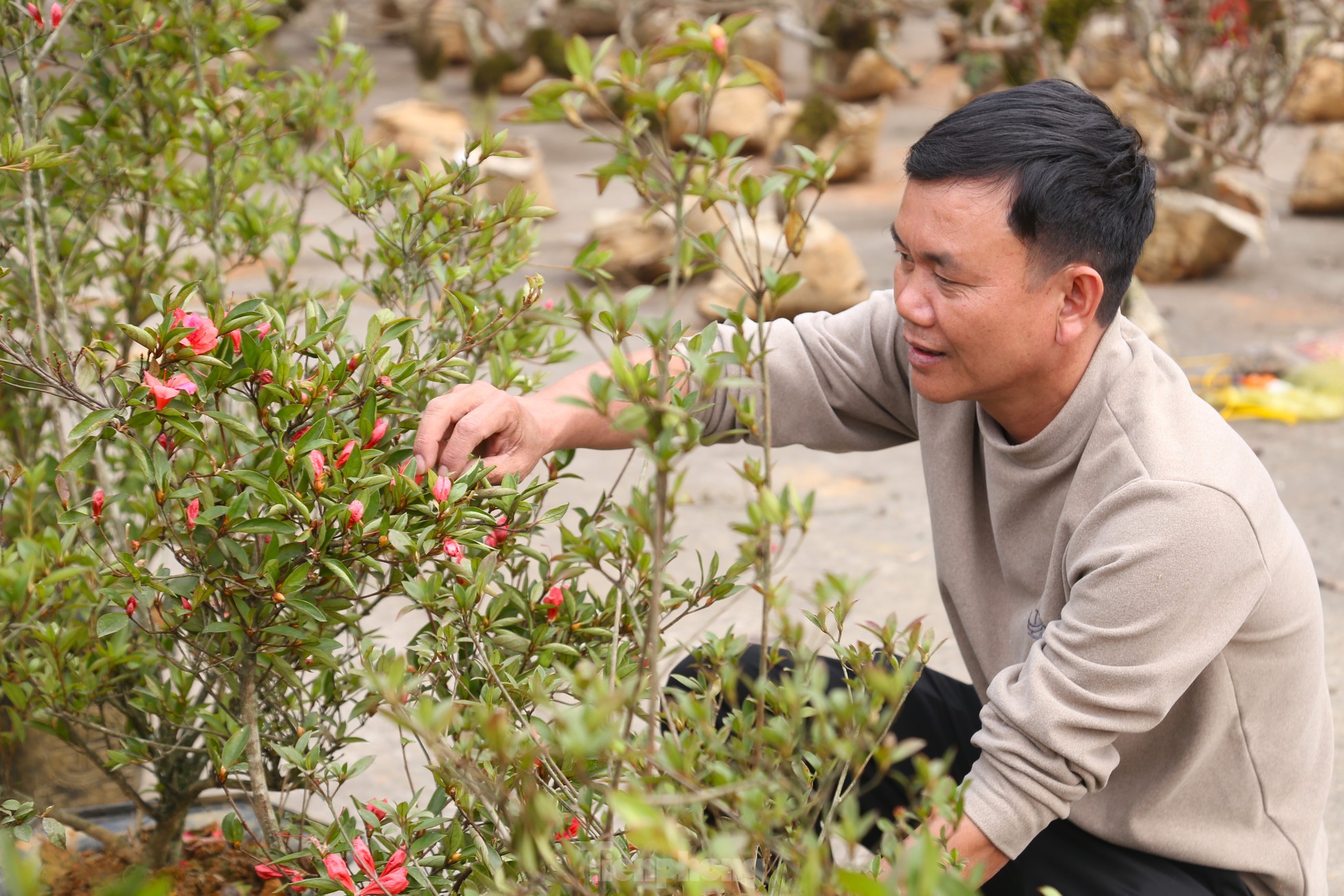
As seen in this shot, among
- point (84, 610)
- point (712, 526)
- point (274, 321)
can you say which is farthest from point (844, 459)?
point (274, 321)

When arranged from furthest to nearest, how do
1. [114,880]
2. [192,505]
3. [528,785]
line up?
1. [114,880]
2. [192,505]
3. [528,785]

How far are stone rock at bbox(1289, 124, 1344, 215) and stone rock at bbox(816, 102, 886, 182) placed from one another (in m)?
2.80

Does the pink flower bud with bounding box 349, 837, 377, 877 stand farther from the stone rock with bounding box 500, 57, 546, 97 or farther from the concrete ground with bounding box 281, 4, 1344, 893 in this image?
the stone rock with bounding box 500, 57, 546, 97

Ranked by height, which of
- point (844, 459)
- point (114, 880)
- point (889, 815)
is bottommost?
point (844, 459)

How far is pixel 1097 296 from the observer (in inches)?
65.6

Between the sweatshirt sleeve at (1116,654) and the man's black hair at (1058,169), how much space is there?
0.32m

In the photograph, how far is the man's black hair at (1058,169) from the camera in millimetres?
1604

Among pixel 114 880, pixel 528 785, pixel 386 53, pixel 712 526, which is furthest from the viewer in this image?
pixel 386 53

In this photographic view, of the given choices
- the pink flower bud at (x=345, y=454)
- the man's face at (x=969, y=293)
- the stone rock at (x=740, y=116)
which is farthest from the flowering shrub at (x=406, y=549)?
the stone rock at (x=740, y=116)

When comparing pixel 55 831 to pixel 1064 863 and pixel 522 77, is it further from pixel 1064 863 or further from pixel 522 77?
pixel 522 77

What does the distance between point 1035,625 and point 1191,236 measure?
550cm

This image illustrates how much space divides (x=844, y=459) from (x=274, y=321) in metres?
3.40

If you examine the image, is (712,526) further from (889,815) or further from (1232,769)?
(1232,769)

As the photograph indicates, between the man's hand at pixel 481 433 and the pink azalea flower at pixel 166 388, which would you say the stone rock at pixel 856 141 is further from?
the pink azalea flower at pixel 166 388
